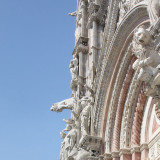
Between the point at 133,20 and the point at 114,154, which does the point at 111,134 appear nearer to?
the point at 114,154

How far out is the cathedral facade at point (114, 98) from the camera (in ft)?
29.4

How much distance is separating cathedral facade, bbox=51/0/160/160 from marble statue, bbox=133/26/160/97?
1623 millimetres

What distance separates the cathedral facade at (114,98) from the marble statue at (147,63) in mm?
1623

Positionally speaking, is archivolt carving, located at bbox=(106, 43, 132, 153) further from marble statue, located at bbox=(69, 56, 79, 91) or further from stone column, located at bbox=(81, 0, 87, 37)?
stone column, located at bbox=(81, 0, 87, 37)

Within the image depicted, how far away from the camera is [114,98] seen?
408 inches

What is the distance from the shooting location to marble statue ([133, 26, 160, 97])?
558 centimetres

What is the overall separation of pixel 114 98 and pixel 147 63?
472 cm

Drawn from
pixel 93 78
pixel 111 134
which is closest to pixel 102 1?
pixel 93 78

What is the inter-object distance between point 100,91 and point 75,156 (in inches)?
82.5

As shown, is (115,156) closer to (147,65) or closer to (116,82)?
(116,82)

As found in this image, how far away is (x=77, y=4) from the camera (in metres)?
16.6

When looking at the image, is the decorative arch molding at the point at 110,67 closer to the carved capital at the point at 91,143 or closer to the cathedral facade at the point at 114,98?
the cathedral facade at the point at 114,98

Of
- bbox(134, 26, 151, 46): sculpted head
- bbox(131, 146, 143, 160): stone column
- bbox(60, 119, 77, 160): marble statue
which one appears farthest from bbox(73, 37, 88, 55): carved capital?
bbox(134, 26, 151, 46): sculpted head

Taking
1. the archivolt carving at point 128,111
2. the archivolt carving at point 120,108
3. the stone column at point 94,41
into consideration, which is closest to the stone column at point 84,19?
the stone column at point 94,41
